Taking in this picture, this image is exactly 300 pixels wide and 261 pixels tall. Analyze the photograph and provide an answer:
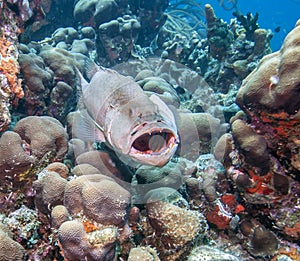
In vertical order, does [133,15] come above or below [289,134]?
above

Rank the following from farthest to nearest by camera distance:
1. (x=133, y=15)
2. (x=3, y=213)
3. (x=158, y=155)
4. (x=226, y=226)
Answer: (x=133, y=15) < (x=226, y=226) < (x=3, y=213) < (x=158, y=155)

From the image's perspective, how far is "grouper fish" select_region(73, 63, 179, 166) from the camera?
229cm

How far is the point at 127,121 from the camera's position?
2.53m

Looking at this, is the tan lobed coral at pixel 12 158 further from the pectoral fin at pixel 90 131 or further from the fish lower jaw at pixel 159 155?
the fish lower jaw at pixel 159 155

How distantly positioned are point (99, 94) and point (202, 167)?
1.71m

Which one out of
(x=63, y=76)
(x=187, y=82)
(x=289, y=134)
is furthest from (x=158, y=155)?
(x=187, y=82)

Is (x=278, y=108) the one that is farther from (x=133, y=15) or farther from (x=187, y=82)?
(x=133, y=15)

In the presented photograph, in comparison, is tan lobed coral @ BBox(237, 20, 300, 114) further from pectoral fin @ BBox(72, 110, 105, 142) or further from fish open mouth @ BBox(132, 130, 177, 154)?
pectoral fin @ BBox(72, 110, 105, 142)

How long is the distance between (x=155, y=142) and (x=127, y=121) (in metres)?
0.32

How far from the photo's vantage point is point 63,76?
17.7 ft

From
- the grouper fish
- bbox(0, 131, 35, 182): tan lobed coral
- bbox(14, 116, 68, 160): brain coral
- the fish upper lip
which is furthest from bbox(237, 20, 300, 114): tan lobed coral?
bbox(0, 131, 35, 182): tan lobed coral

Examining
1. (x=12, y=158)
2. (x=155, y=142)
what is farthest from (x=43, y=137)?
(x=155, y=142)

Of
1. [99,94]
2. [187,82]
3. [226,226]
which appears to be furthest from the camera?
[187,82]

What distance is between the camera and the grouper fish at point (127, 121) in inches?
90.4
